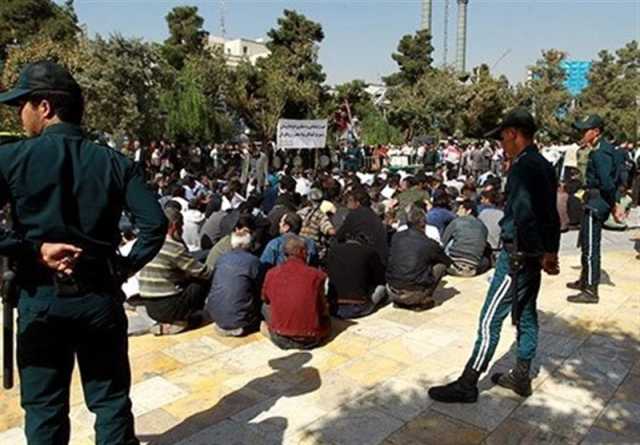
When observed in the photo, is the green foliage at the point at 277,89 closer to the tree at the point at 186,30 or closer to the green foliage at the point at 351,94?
the green foliage at the point at 351,94

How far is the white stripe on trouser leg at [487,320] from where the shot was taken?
129 inches

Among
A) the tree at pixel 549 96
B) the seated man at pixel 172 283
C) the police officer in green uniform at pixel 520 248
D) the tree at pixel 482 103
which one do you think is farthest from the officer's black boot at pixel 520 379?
the tree at pixel 549 96

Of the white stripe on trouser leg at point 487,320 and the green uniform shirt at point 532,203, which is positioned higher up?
the green uniform shirt at point 532,203

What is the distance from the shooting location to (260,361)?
4.14 meters

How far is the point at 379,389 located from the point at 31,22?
32.0m

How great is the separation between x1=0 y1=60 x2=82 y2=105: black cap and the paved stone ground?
1971mm

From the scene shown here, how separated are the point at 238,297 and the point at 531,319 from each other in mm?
2300

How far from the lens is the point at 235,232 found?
4910 millimetres

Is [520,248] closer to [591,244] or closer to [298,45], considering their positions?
[591,244]

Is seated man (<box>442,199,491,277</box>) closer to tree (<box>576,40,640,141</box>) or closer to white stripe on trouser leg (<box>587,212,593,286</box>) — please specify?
white stripe on trouser leg (<box>587,212,593,286</box>)

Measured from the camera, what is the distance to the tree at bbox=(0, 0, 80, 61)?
2778cm

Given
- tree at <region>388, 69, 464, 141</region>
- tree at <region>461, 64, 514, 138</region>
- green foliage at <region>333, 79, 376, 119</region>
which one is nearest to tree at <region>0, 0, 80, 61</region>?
green foliage at <region>333, 79, 376, 119</region>

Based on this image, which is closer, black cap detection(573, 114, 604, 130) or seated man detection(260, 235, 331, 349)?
seated man detection(260, 235, 331, 349)

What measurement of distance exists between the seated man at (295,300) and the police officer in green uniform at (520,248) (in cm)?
117
